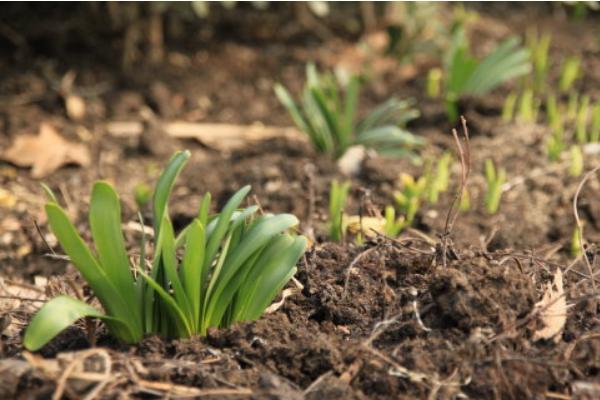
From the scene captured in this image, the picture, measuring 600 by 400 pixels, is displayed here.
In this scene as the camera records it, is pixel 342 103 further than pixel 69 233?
Yes

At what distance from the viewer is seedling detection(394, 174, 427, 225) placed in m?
3.36

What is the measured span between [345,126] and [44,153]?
1.30 m

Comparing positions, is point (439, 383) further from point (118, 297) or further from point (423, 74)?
point (423, 74)

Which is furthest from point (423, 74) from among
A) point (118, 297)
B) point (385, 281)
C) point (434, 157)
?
point (118, 297)

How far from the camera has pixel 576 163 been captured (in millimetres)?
3652

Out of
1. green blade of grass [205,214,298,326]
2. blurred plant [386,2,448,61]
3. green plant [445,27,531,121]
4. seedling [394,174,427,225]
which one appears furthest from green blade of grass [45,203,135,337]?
blurred plant [386,2,448,61]

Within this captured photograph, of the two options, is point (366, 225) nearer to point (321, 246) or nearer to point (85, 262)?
point (321, 246)

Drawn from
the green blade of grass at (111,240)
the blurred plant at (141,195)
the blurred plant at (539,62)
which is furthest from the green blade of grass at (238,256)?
the blurred plant at (539,62)

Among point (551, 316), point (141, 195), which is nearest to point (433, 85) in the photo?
point (141, 195)

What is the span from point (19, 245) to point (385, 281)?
5.69 feet

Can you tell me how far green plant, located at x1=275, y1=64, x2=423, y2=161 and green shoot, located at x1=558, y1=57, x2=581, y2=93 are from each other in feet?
3.13

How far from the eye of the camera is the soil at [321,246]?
1.96m

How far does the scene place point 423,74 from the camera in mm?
5035

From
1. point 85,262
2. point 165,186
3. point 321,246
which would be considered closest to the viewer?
point 85,262
